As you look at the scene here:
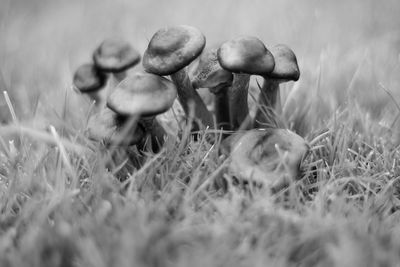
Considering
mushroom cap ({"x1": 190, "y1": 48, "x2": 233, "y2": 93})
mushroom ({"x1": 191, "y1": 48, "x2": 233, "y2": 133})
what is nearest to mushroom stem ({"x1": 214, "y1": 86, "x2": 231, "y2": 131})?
mushroom ({"x1": 191, "y1": 48, "x2": 233, "y2": 133})

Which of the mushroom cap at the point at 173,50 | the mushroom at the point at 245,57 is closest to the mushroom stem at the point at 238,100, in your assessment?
the mushroom at the point at 245,57

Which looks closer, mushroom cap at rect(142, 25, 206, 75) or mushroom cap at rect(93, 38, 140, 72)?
mushroom cap at rect(142, 25, 206, 75)

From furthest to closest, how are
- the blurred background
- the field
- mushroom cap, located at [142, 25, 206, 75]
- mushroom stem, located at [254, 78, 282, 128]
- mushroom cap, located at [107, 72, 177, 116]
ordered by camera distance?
the blurred background
mushroom stem, located at [254, 78, 282, 128]
mushroom cap, located at [142, 25, 206, 75]
mushroom cap, located at [107, 72, 177, 116]
the field

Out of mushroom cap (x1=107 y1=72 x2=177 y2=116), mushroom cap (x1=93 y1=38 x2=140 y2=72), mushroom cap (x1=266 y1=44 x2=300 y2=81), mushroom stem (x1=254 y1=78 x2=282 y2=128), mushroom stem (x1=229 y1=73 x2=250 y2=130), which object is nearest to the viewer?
mushroom cap (x1=107 y1=72 x2=177 y2=116)

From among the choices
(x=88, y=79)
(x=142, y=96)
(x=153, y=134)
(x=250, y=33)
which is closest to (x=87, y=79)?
(x=88, y=79)

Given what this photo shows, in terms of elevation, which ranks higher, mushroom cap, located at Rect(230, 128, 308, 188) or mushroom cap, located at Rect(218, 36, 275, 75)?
mushroom cap, located at Rect(218, 36, 275, 75)

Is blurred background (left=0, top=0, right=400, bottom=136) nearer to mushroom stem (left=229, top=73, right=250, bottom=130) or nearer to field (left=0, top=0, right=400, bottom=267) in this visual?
field (left=0, top=0, right=400, bottom=267)

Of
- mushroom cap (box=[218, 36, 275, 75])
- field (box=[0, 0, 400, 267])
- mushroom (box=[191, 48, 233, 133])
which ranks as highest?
mushroom cap (box=[218, 36, 275, 75])

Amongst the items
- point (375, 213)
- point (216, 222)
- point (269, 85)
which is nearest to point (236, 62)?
point (269, 85)
